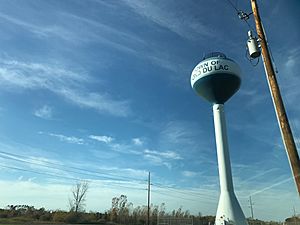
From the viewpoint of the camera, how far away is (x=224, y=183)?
27250 millimetres

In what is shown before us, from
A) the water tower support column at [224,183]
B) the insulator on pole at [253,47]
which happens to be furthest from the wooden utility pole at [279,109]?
the water tower support column at [224,183]

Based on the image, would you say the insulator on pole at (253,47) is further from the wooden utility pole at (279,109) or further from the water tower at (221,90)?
the water tower at (221,90)

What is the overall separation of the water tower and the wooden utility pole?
2115cm

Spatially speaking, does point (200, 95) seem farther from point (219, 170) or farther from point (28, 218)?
point (28, 218)

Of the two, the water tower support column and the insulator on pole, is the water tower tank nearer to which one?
A: the water tower support column

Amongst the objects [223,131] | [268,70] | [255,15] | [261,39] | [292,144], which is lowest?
[292,144]

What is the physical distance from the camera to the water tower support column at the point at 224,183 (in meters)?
25.5

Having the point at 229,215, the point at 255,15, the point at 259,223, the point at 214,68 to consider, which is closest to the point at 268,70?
the point at 255,15

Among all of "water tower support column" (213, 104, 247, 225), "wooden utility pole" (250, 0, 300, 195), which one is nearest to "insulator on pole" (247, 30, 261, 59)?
"wooden utility pole" (250, 0, 300, 195)

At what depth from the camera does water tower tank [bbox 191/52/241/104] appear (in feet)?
97.5

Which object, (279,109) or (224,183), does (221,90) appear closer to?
(224,183)

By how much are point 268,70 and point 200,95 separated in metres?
24.8

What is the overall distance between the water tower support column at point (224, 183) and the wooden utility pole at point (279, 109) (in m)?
20.7

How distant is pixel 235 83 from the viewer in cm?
3034
